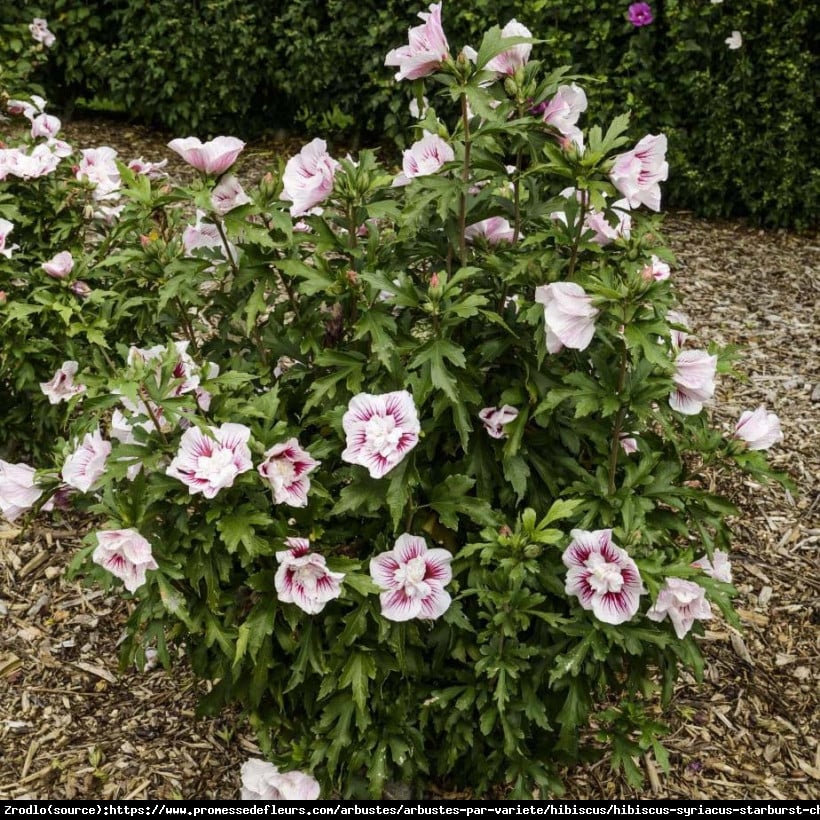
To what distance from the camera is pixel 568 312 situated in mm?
2020

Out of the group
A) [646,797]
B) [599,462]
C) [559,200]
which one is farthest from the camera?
[646,797]

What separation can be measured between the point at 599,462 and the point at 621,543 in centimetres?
31

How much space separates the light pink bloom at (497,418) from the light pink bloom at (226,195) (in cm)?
80

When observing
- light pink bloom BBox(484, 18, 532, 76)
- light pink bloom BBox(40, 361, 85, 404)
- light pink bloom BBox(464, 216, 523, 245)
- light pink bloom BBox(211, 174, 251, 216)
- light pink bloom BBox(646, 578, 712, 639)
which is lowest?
light pink bloom BBox(40, 361, 85, 404)

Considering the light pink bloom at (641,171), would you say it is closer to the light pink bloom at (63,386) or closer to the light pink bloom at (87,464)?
the light pink bloom at (87,464)

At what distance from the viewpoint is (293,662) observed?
7.71 feet

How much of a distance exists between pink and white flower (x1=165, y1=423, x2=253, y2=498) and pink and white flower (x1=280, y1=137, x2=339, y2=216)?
1.90ft

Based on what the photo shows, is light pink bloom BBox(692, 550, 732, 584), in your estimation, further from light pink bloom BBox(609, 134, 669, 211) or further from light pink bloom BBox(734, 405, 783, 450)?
light pink bloom BBox(609, 134, 669, 211)

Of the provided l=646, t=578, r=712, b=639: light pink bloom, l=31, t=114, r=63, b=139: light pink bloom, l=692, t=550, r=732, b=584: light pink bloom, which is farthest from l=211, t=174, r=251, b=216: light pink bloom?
l=31, t=114, r=63, b=139: light pink bloom

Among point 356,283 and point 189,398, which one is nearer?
point 189,398

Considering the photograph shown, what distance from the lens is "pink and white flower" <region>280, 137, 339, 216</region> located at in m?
2.22

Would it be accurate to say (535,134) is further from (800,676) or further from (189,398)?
(800,676)

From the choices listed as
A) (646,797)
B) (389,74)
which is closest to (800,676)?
(646,797)

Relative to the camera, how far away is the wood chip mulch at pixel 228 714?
2871 millimetres
